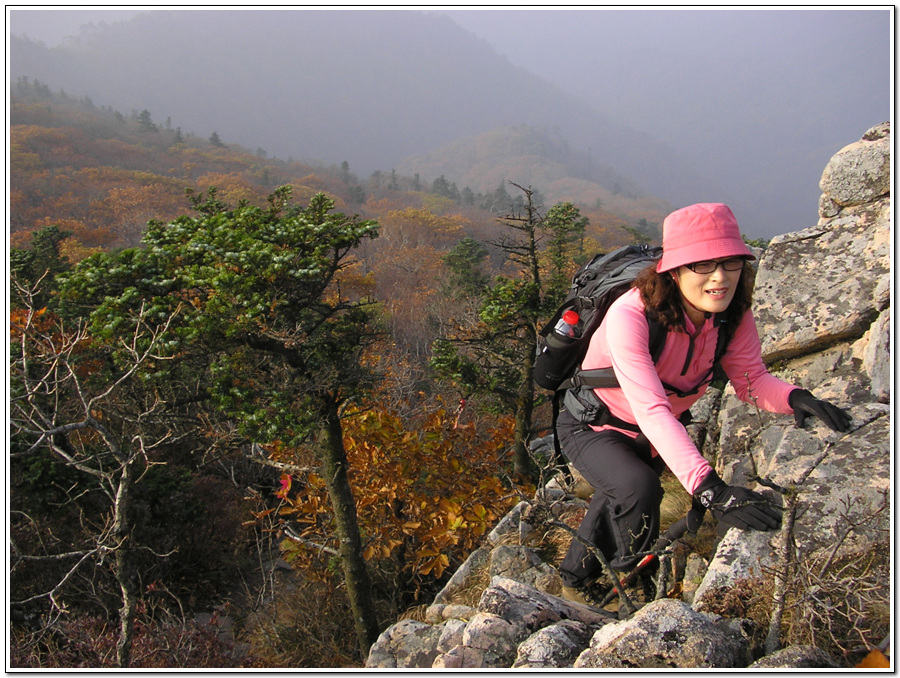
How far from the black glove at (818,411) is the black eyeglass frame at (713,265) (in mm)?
688

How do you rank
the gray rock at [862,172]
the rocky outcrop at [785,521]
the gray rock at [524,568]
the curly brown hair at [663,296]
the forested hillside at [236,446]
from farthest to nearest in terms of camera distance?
the forested hillside at [236,446]
the gray rock at [862,172]
the gray rock at [524,568]
the curly brown hair at [663,296]
the rocky outcrop at [785,521]

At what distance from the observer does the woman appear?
208cm

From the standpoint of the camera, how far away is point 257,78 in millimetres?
152625

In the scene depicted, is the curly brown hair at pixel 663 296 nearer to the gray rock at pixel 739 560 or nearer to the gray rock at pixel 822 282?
the gray rock at pixel 739 560

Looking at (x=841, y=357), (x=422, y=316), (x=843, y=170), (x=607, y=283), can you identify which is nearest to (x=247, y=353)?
(x=607, y=283)

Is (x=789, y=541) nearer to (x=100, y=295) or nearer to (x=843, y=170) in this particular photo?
(x=843, y=170)

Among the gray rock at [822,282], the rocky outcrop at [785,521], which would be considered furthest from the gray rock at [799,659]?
the gray rock at [822,282]

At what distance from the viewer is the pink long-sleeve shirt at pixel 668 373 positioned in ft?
6.81

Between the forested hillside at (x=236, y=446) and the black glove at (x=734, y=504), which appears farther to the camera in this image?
the forested hillside at (x=236, y=446)

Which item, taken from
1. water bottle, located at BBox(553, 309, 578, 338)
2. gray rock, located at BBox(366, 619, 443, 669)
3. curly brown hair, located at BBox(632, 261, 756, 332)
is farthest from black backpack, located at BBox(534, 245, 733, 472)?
gray rock, located at BBox(366, 619, 443, 669)

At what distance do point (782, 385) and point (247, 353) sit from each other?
4.48 m

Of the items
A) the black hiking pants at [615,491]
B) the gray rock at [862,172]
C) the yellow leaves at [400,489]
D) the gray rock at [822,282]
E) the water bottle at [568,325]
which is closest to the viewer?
the black hiking pants at [615,491]

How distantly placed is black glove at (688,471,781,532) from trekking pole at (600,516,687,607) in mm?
237

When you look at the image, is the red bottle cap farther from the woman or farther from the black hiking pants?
the black hiking pants
